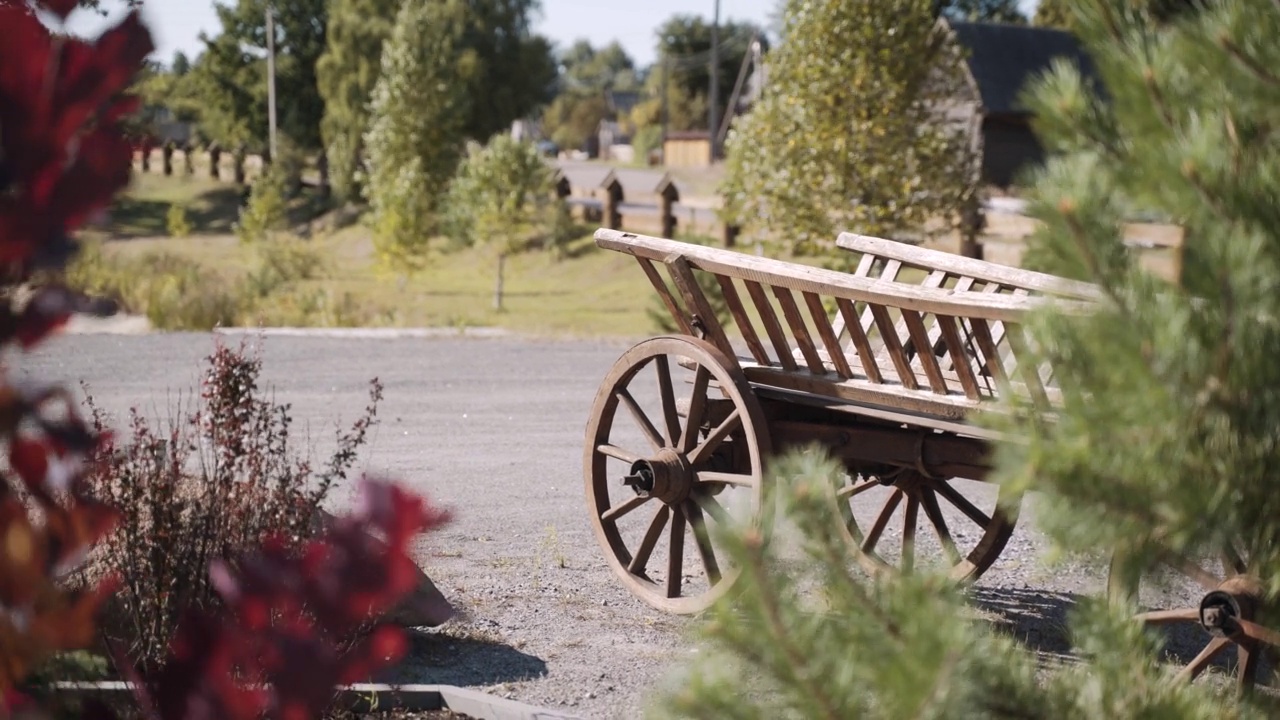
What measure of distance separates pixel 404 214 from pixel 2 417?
2642 cm

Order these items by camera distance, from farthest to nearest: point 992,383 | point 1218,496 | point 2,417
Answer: point 992,383 → point 1218,496 → point 2,417

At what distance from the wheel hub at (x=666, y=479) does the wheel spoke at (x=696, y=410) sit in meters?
0.06

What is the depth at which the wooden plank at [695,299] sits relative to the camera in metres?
5.18

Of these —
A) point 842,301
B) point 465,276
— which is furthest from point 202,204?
point 842,301

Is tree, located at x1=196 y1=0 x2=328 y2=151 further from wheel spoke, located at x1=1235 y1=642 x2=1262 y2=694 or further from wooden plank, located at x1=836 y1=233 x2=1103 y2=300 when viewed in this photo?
wheel spoke, located at x1=1235 y1=642 x2=1262 y2=694

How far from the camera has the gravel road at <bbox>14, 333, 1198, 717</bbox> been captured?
4.88m

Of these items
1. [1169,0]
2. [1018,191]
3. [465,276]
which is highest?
[1169,0]

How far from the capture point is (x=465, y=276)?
3219 cm

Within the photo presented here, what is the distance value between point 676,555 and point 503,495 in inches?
109

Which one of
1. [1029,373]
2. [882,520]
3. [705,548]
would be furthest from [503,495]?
[1029,373]

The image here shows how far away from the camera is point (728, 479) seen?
205 inches

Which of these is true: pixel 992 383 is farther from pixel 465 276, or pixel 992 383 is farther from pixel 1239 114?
pixel 465 276

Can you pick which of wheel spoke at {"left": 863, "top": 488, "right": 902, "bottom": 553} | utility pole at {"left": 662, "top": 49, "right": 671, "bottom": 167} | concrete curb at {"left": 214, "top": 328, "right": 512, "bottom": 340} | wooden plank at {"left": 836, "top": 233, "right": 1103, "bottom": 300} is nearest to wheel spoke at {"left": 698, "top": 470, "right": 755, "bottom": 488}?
wheel spoke at {"left": 863, "top": 488, "right": 902, "bottom": 553}

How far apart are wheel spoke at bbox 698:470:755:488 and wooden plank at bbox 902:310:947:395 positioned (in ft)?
2.52
